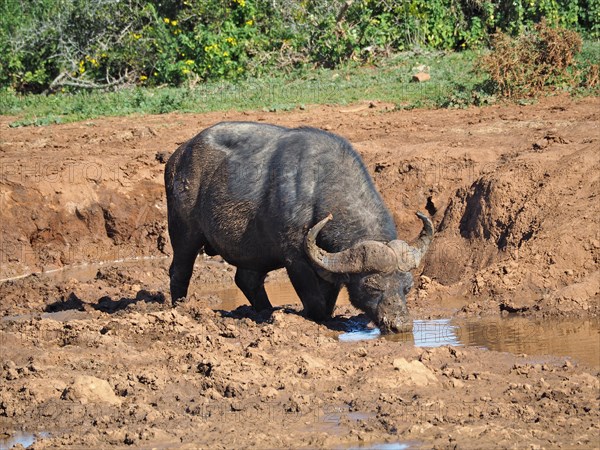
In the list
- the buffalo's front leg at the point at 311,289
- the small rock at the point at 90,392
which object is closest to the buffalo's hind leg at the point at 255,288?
the buffalo's front leg at the point at 311,289

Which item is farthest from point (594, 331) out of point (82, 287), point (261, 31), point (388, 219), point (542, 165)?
point (261, 31)

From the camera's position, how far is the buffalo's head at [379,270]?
9.83 m

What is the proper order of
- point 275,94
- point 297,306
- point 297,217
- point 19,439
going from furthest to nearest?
point 275,94
point 297,306
point 297,217
point 19,439

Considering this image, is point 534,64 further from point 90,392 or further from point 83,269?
point 90,392

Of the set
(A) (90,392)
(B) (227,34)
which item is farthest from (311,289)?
(B) (227,34)

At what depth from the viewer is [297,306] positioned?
40.4 ft

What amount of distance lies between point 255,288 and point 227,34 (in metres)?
11.8

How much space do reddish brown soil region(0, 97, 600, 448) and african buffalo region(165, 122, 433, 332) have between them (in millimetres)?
520

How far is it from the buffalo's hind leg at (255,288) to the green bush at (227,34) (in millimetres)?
10754

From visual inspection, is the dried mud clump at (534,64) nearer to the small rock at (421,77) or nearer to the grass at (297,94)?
the grass at (297,94)

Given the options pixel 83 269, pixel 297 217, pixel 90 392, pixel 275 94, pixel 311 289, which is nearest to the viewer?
pixel 90 392

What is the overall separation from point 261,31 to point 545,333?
47.8 feet

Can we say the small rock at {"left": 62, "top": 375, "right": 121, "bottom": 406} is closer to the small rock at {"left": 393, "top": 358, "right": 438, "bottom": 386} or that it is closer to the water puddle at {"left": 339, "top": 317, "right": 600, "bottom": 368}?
the small rock at {"left": 393, "top": 358, "right": 438, "bottom": 386}

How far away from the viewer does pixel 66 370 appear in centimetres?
899
